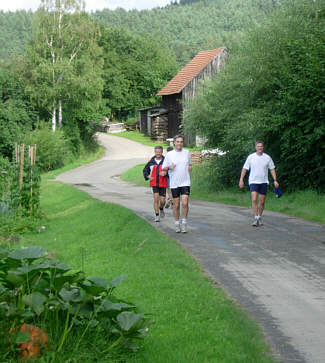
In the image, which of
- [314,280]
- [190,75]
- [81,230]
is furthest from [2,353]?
[190,75]

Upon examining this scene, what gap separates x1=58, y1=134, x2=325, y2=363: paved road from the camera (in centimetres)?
563

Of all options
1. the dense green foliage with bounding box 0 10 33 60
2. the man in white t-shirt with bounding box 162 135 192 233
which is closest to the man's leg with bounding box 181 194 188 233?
the man in white t-shirt with bounding box 162 135 192 233

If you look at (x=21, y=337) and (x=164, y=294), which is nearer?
(x=21, y=337)

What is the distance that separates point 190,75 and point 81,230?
4514 centimetres

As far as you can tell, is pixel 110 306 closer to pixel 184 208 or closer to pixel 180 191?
pixel 184 208

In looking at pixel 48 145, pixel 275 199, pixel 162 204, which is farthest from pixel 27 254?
pixel 48 145

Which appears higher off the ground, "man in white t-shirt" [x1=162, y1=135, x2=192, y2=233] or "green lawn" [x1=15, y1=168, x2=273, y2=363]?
"man in white t-shirt" [x1=162, y1=135, x2=192, y2=233]

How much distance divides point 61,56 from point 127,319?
47654 mm

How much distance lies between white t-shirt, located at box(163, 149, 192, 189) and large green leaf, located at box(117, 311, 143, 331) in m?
7.96

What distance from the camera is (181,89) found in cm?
5794

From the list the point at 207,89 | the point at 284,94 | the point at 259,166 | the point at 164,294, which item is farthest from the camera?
the point at 207,89

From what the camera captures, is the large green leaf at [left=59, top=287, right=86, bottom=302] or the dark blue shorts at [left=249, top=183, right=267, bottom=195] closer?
the large green leaf at [left=59, top=287, right=86, bottom=302]

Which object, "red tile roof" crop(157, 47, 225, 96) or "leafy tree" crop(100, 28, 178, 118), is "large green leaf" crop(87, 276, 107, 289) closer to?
"red tile roof" crop(157, 47, 225, 96)

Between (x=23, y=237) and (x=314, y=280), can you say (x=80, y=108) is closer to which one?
(x=23, y=237)
